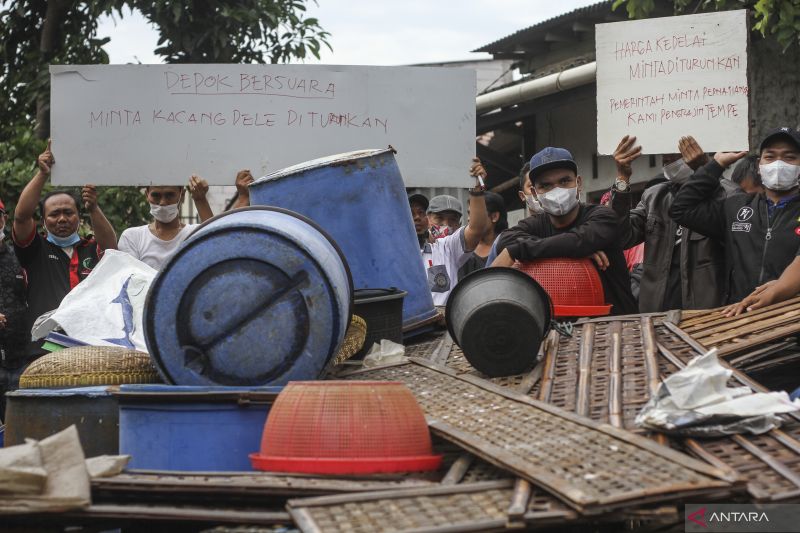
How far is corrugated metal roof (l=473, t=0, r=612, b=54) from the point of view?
1413 cm

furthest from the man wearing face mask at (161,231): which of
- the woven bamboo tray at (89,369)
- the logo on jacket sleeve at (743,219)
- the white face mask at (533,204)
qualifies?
the logo on jacket sleeve at (743,219)

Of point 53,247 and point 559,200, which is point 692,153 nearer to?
point 559,200

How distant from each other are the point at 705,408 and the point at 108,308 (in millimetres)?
3455

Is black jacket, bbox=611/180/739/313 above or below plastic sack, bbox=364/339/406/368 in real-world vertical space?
above

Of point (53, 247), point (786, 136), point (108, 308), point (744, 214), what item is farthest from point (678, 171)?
point (53, 247)

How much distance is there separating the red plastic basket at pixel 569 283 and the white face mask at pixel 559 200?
305 millimetres

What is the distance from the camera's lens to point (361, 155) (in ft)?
21.5

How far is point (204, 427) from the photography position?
15.7 ft

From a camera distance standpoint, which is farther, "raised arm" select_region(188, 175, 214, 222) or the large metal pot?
"raised arm" select_region(188, 175, 214, 222)

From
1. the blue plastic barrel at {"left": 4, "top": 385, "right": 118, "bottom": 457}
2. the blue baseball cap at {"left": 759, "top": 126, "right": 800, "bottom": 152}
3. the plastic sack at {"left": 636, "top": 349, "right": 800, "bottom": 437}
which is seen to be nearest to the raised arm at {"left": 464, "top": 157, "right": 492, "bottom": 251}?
the blue baseball cap at {"left": 759, "top": 126, "right": 800, "bottom": 152}

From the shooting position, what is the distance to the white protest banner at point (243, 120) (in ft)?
25.2

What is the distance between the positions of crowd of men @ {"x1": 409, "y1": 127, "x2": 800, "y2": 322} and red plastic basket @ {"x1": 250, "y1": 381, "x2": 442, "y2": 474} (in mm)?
2050

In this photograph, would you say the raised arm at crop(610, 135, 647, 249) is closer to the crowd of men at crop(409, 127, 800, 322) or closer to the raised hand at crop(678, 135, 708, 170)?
the crowd of men at crop(409, 127, 800, 322)

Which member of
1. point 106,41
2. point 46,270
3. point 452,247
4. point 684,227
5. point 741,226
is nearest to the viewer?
point 741,226
